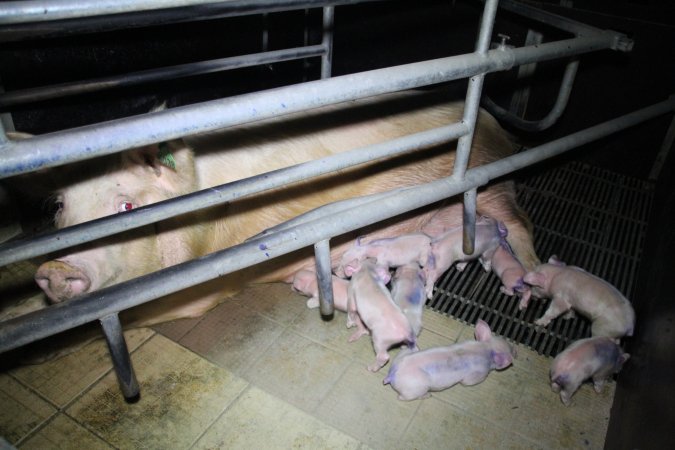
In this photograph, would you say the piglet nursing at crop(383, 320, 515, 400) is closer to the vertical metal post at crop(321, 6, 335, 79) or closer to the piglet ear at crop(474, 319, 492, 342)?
the piglet ear at crop(474, 319, 492, 342)

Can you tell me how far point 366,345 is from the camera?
233 cm

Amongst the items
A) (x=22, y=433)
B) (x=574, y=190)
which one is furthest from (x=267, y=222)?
(x=574, y=190)

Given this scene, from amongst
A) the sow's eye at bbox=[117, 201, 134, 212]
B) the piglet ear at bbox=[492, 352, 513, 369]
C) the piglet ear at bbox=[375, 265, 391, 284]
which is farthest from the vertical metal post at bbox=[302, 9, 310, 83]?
the piglet ear at bbox=[492, 352, 513, 369]

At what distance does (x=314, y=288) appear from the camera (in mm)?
2447

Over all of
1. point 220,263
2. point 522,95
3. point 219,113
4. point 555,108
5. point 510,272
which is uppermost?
point 219,113

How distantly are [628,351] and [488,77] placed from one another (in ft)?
6.71

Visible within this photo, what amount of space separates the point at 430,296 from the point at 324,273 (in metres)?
0.73

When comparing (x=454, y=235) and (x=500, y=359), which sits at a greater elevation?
(x=454, y=235)

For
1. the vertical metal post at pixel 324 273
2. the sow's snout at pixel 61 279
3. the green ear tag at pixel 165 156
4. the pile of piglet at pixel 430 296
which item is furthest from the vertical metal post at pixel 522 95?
the sow's snout at pixel 61 279

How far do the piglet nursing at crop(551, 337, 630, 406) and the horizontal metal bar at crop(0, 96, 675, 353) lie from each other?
779mm

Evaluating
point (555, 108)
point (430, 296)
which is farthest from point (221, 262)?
point (555, 108)

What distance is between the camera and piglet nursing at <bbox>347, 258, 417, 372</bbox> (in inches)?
81.4

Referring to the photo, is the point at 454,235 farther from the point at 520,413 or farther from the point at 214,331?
the point at 214,331

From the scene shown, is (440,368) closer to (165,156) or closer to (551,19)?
(165,156)
